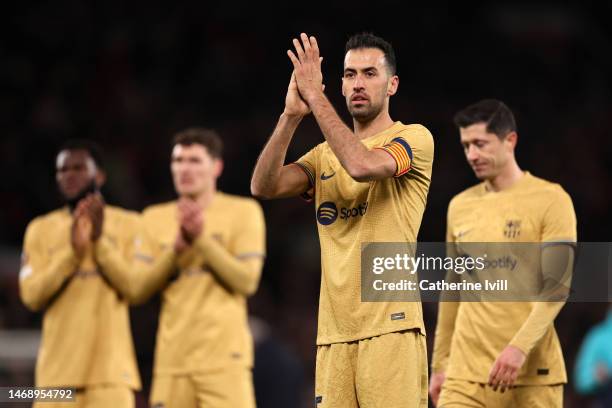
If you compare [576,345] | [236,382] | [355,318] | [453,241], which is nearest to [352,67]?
[355,318]

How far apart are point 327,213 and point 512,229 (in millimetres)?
1581

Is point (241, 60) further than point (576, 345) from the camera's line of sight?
Yes

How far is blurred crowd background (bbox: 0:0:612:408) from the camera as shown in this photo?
14008 mm

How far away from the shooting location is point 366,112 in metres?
5.45

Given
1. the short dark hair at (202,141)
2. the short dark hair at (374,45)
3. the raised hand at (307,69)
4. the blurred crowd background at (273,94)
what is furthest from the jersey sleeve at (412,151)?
the blurred crowd background at (273,94)

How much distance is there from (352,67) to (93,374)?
3411 millimetres

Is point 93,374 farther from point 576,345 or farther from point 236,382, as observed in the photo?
point 576,345

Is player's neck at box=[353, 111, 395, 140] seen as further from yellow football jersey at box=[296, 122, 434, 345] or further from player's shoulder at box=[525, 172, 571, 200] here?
player's shoulder at box=[525, 172, 571, 200]

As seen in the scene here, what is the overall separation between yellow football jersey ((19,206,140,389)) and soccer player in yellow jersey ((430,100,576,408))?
236 centimetres

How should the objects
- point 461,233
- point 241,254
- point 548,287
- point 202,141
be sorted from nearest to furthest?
point 548,287 → point 461,233 → point 241,254 → point 202,141

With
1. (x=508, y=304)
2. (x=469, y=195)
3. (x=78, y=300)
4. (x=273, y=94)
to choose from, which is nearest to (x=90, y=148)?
(x=78, y=300)

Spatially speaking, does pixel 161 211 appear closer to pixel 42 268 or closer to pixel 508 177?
pixel 42 268

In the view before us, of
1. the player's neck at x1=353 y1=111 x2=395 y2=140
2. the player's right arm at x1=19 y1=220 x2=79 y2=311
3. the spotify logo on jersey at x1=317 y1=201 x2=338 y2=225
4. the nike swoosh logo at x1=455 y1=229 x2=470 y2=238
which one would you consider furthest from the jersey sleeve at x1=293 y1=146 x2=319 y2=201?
the player's right arm at x1=19 y1=220 x2=79 y2=311

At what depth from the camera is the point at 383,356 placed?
203 inches
